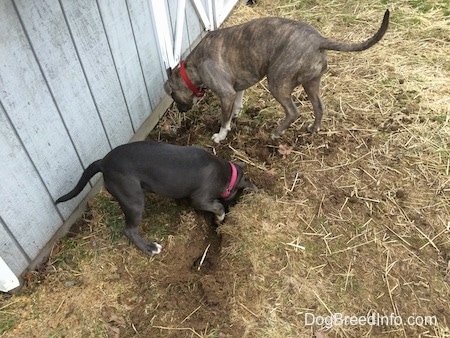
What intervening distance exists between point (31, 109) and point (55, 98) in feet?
0.80

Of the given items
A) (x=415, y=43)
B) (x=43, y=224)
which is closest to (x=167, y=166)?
(x=43, y=224)

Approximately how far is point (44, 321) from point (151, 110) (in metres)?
2.47

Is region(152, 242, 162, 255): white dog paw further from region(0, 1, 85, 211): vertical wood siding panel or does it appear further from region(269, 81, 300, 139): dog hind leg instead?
region(269, 81, 300, 139): dog hind leg

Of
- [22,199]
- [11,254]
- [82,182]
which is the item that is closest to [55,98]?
[82,182]

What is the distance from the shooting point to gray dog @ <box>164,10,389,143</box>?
3922mm

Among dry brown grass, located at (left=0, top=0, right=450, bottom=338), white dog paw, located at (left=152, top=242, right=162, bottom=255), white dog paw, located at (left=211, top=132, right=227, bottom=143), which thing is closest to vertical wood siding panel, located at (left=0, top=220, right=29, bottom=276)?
dry brown grass, located at (left=0, top=0, right=450, bottom=338)

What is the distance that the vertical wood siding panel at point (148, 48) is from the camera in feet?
13.2

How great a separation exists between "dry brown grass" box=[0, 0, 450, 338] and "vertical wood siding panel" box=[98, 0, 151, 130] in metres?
0.45

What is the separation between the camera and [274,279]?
3.39m

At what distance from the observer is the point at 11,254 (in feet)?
10.6

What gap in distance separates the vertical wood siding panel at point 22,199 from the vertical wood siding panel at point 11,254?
0.02m

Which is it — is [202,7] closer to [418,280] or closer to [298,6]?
[298,6]

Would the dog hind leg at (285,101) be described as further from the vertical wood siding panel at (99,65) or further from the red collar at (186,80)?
the vertical wood siding panel at (99,65)

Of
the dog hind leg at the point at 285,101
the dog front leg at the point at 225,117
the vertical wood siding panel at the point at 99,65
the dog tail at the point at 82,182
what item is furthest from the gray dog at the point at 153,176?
the dog hind leg at the point at 285,101
